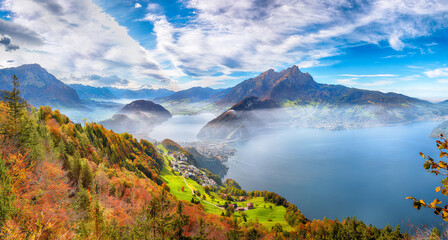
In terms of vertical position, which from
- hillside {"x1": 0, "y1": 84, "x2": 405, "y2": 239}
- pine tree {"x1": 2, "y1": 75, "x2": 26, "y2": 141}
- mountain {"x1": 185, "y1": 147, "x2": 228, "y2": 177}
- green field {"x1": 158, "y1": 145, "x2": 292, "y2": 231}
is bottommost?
mountain {"x1": 185, "y1": 147, "x2": 228, "y2": 177}

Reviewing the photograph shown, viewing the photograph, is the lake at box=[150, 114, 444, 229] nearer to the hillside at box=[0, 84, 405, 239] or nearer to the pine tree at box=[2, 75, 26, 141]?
the hillside at box=[0, 84, 405, 239]

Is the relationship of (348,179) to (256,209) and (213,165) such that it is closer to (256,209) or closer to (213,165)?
(256,209)

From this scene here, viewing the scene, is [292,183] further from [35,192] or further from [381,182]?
[35,192]

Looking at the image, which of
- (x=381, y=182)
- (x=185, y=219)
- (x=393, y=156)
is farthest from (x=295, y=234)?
(x=393, y=156)

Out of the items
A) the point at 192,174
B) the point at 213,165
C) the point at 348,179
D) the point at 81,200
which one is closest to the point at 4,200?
the point at 81,200

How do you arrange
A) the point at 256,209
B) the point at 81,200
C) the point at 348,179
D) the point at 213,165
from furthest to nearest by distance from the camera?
the point at 213,165, the point at 348,179, the point at 256,209, the point at 81,200

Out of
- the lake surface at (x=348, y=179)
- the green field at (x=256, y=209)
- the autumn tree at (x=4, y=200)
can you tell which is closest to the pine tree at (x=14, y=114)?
the autumn tree at (x=4, y=200)

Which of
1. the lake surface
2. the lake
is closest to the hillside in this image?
the lake

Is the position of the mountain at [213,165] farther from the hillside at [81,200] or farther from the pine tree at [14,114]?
the pine tree at [14,114]
